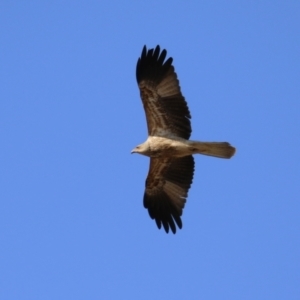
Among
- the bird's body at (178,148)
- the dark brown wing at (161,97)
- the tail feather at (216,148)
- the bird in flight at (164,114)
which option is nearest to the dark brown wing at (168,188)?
the bird in flight at (164,114)

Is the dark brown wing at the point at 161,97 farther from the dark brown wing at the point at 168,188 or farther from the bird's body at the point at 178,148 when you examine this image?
the dark brown wing at the point at 168,188

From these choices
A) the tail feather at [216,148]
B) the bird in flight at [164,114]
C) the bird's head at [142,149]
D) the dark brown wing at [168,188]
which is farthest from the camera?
the dark brown wing at [168,188]

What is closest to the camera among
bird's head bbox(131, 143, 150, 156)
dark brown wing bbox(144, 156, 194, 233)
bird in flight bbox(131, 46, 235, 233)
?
bird in flight bbox(131, 46, 235, 233)

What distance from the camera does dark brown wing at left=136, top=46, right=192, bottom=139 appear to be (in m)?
14.3

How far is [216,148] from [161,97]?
1429mm

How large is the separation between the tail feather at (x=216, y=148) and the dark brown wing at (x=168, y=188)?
1.12 meters

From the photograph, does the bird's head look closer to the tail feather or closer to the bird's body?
the bird's body

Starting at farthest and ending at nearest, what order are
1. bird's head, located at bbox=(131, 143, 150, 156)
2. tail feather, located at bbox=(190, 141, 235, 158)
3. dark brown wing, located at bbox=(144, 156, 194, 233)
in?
1. dark brown wing, located at bbox=(144, 156, 194, 233)
2. bird's head, located at bbox=(131, 143, 150, 156)
3. tail feather, located at bbox=(190, 141, 235, 158)

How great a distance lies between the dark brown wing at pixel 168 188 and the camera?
15.2 m

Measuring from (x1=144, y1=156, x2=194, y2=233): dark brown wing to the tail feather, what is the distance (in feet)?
3.67

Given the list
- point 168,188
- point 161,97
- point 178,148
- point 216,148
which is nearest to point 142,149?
point 178,148

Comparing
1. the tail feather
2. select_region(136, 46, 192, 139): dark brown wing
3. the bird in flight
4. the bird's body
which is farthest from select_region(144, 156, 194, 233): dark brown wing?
the tail feather

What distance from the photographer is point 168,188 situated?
15.4 meters

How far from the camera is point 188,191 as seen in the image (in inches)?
603
